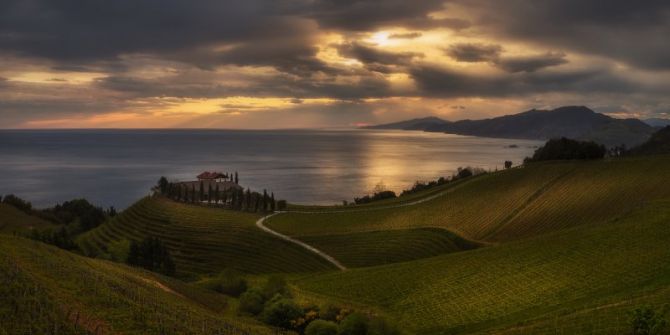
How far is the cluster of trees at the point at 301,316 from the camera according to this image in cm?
3362

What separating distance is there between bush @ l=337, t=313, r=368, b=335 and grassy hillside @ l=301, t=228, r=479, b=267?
1590 inches

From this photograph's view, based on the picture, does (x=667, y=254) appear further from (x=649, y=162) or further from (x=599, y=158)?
(x=599, y=158)

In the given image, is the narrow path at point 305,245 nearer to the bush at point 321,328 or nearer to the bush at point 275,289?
the bush at point 275,289

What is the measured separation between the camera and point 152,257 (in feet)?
253

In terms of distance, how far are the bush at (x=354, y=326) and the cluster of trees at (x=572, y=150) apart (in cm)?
10484

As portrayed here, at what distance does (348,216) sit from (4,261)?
70702mm

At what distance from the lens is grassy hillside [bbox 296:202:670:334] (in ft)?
116

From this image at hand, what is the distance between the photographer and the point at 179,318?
3161 cm

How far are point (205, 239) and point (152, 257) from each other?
11907mm

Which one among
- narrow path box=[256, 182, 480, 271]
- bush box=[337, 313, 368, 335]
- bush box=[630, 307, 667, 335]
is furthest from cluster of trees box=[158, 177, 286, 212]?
bush box=[630, 307, 667, 335]

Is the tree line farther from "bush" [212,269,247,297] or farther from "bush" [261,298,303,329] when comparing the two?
"bush" [261,298,303,329]

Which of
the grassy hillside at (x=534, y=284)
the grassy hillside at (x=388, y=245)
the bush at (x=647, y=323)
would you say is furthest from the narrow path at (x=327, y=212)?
the bush at (x=647, y=323)

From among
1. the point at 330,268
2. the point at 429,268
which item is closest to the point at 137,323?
the point at 429,268

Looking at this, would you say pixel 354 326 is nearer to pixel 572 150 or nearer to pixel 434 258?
pixel 434 258
